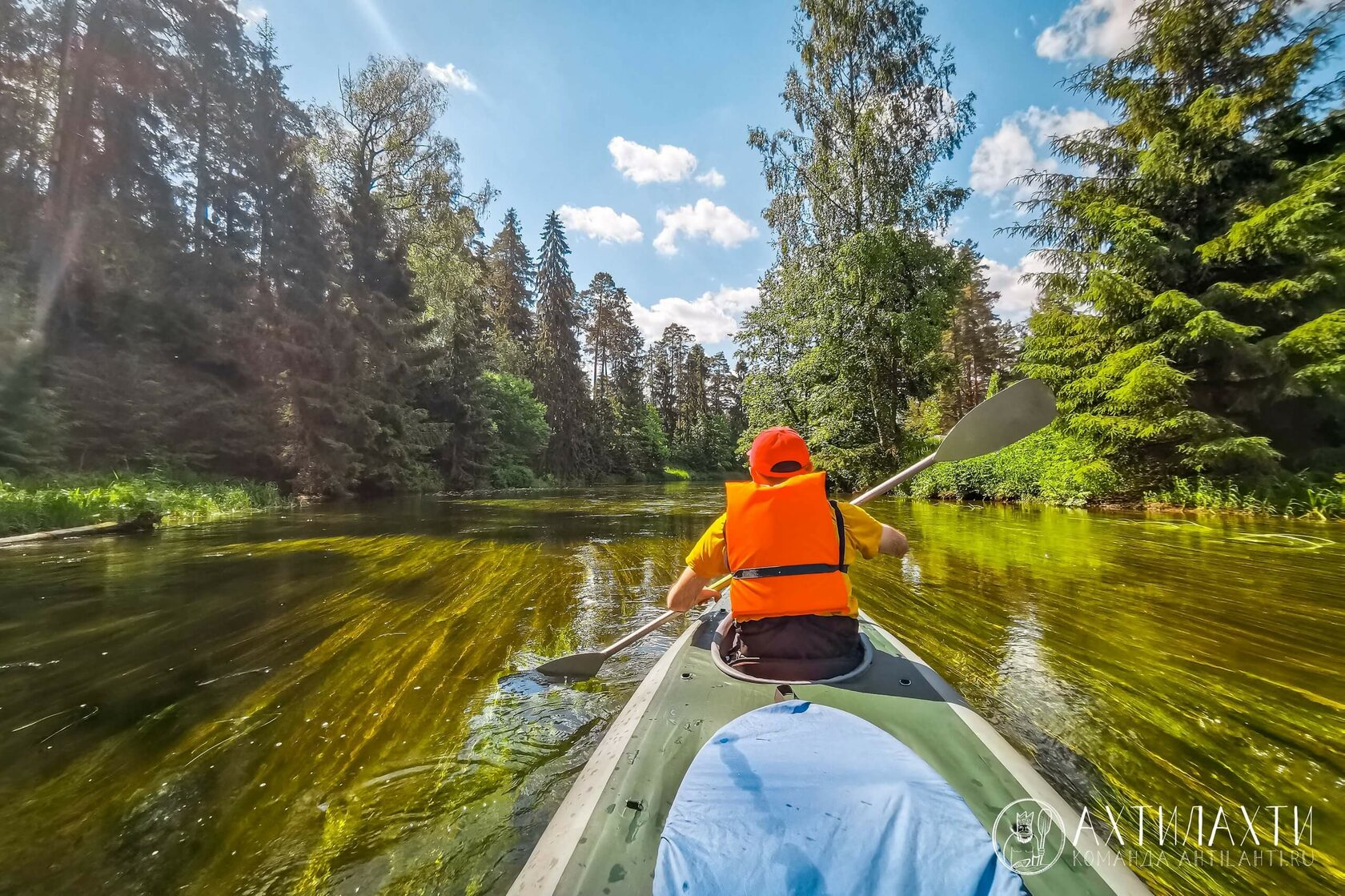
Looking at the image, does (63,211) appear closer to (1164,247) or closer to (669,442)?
(1164,247)

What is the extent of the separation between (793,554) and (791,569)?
2.3 inches

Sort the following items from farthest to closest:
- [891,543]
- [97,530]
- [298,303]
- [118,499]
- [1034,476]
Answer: [298,303]
[1034,476]
[118,499]
[97,530]
[891,543]

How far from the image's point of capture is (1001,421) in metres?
3.83

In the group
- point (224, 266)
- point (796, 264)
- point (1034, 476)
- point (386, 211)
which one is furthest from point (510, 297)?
point (1034, 476)

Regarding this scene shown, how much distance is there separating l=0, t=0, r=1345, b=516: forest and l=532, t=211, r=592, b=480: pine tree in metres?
9.80

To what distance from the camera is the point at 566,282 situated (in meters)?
31.0

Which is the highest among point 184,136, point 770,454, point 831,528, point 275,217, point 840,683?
point 184,136

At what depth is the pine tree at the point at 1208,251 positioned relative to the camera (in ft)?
28.0

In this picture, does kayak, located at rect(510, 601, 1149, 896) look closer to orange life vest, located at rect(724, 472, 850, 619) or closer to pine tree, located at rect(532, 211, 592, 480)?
orange life vest, located at rect(724, 472, 850, 619)

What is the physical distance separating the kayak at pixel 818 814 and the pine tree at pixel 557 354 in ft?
99.5

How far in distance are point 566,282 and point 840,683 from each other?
1252 inches

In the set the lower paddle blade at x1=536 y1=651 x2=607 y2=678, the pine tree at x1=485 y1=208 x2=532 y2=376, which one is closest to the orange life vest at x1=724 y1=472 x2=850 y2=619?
the lower paddle blade at x1=536 y1=651 x2=607 y2=678

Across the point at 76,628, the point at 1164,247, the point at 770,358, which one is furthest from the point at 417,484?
the point at 1164,247

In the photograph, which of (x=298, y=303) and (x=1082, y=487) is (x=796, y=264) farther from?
(x=298, y=303)
